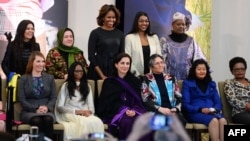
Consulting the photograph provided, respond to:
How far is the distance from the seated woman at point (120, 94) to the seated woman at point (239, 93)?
3.75 ft

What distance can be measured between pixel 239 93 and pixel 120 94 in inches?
57.6

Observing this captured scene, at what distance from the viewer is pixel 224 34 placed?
25.7 ft

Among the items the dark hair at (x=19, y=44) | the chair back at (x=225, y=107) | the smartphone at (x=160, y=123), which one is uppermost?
the dark hair at (x=19, y=44)

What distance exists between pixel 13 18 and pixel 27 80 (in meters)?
1.46

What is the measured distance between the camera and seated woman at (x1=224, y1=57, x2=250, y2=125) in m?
6.09

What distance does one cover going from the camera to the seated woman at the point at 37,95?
5.39 meters

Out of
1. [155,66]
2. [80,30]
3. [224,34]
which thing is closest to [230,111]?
[155,66]

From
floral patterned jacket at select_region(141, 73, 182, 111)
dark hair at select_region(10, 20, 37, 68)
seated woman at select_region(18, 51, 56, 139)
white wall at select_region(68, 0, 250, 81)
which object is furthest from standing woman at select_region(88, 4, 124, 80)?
white wall at select_region(68, 0, 250, 81)

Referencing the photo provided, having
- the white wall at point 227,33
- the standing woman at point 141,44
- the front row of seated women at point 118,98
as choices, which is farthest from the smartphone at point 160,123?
the white wall at point 227,33

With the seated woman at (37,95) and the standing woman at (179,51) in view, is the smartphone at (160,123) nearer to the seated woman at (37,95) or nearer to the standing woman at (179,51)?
the seated woman at (37,95)

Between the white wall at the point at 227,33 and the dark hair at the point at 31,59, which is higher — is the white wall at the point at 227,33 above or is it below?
above

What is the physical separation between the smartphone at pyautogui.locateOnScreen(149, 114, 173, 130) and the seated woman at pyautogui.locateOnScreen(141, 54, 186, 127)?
4.24m

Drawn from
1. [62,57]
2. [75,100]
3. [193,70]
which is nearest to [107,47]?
[62,57]

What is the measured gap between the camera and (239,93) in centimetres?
621
